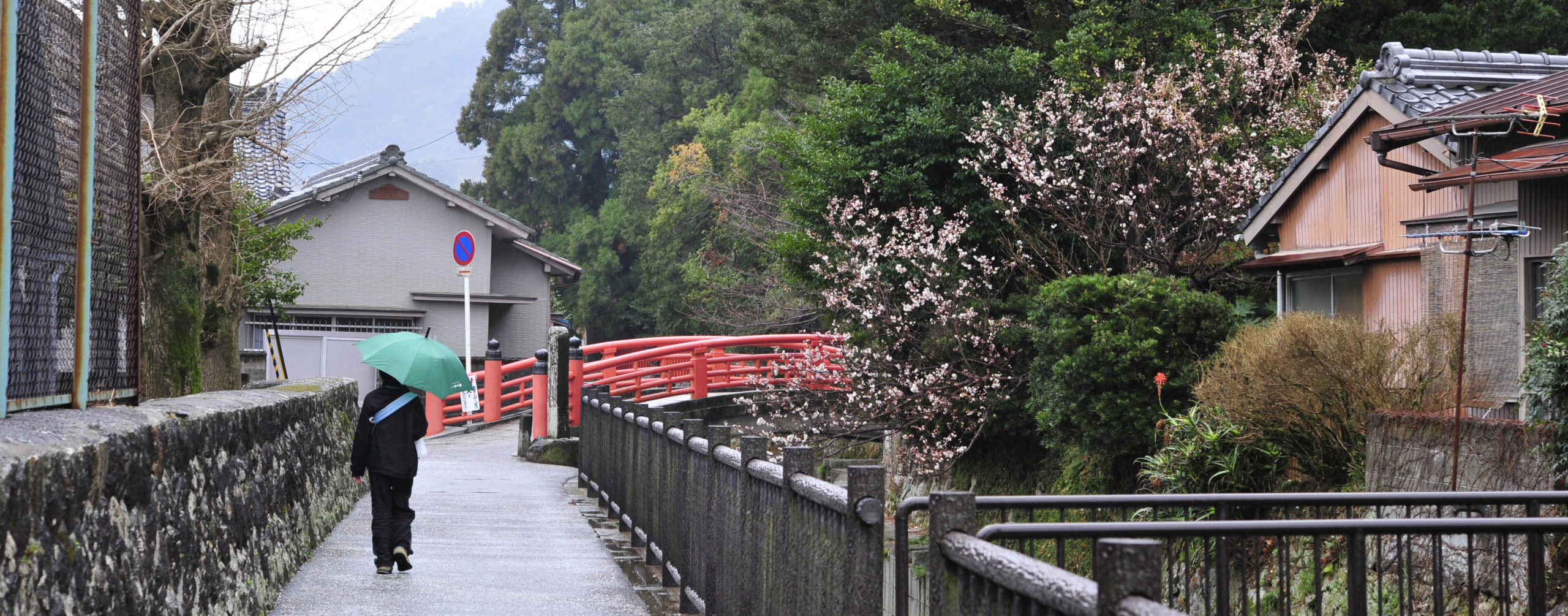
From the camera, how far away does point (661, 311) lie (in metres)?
41.3

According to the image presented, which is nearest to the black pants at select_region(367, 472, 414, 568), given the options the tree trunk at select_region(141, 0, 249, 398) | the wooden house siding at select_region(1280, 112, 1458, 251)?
the tree trunk at select_region(141, 0, 249, 398)

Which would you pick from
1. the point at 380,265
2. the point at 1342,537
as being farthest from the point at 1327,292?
the point at 380,265

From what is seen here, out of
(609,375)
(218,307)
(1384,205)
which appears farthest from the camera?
(609,375)

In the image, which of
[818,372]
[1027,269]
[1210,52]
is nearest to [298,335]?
[818,372]

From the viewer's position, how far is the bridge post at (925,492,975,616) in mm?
2990

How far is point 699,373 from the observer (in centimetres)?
2100

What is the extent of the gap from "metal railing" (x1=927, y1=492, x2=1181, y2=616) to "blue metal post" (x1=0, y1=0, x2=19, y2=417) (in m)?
2.58

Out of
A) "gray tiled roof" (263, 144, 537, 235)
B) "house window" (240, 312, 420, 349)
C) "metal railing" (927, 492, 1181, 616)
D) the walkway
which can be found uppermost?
"gray tiled roof" (263, 144, 537, 235)

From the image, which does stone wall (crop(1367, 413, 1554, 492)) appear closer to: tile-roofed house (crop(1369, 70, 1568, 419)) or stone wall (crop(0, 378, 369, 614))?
tile-roofed house (crop(1369, 70, 1568, 419))

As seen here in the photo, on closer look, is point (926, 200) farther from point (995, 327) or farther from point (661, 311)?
point (661, 311)

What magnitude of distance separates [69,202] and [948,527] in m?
3.12

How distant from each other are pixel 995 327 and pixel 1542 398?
7.89 metres

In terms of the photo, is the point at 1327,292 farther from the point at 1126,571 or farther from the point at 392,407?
the point at 1126,571

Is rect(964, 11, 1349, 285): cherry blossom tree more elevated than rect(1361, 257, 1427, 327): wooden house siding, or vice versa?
rect(964, 11, 1349, 285): cherry blossom tree
